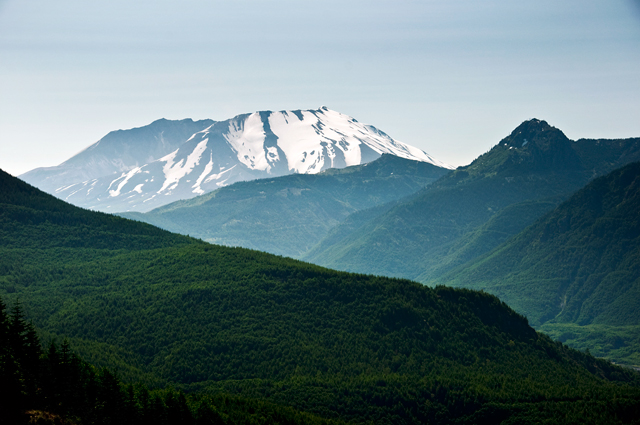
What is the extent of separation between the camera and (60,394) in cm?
10188

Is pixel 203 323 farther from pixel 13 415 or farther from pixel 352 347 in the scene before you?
pixel 13 415

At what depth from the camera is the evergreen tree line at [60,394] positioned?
313 ft

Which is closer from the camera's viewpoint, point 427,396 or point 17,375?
point 17,375

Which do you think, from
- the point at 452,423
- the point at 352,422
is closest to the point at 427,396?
the point at 452,423

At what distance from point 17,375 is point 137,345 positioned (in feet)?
273

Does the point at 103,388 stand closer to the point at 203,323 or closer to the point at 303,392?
the point at 303,392

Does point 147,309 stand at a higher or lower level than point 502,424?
higher

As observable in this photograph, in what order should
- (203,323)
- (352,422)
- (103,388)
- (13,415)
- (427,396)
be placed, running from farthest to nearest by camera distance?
1. (203,323)
2. (427,396)
3. (352,422)
4. (103,388)
5. (13,415)

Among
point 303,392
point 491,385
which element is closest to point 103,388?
point 303,392

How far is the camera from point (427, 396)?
175 metres

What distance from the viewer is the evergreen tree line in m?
95.4

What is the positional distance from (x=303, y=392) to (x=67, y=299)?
7220cm

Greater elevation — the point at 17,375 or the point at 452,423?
the point at 17,375

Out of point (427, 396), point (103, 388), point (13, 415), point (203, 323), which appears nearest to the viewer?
point (13, 415)
